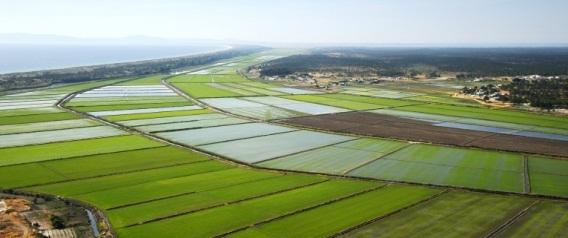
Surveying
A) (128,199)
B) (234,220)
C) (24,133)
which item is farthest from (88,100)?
(234,220)

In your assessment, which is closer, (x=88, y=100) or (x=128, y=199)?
(x=128, y=199)

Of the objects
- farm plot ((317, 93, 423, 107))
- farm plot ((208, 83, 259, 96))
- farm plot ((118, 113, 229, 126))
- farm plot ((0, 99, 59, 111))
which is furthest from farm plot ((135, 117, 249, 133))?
farm plot ((208, 83, 259, 96))

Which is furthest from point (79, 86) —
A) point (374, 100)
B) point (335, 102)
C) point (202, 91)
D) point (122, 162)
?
point (122, 162)

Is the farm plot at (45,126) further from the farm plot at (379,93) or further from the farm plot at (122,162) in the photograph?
the farm plot at (379,93)

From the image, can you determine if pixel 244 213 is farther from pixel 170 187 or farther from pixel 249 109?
pixel 249 109

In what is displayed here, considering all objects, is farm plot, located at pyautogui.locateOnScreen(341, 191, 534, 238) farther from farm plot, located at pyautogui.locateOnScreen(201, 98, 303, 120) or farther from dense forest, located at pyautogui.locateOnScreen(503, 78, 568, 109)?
dense forest, located at pyautogui.locateOnScreen(503, 78, 568, 109)

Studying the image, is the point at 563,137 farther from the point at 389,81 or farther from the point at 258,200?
the point at 389,81
